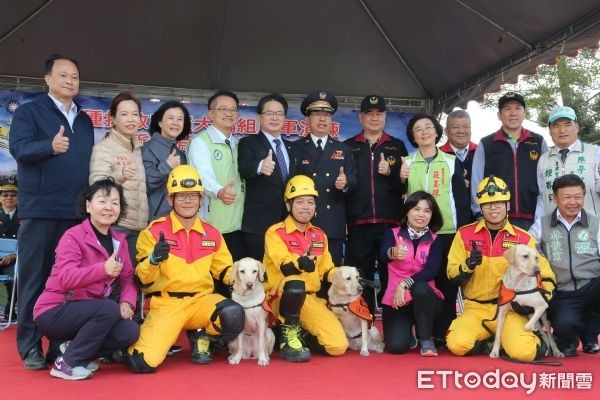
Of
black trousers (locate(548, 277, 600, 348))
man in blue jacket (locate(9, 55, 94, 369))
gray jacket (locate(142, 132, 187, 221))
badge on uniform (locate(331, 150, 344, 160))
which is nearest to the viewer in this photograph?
man in blue jacket (locate(9, 55, 94, 369))

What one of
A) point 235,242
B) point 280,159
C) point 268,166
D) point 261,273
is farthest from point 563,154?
point 235,242

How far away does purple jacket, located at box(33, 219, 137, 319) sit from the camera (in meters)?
3.81

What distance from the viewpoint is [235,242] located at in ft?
17.6

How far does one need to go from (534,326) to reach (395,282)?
3.82 ft

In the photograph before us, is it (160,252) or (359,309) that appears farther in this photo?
(359,309)

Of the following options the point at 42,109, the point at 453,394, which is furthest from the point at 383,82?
the point at 453,394

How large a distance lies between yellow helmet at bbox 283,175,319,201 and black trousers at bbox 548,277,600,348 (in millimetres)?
2231

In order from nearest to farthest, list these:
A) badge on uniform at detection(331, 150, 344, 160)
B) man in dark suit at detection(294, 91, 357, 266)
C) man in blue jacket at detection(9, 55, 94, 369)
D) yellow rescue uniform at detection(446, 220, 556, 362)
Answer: man in blue jacket at detection(9, 55, 94, 369) → yellow rescue uniform at detection(446, 220, 556, 362) → man in dark suit at detection(294, 91, 357, 266) → badge on uniform at detection(331, 150, 344, 160)

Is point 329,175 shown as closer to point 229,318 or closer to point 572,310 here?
point 229,318

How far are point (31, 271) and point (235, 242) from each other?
1.79 metres

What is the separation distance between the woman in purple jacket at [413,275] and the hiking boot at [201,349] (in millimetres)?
1522

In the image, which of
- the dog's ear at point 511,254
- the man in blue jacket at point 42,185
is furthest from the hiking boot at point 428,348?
the man in blue jacket at point 42,185

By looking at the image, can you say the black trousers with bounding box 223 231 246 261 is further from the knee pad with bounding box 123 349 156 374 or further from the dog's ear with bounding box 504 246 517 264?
the dog's ear with bounding box 504 246 517 264

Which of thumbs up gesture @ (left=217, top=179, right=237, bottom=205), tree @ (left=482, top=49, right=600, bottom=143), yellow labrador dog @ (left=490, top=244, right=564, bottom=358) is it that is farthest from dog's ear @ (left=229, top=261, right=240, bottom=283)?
tree @ (left=482, top=49, right=600, bottom=143)
